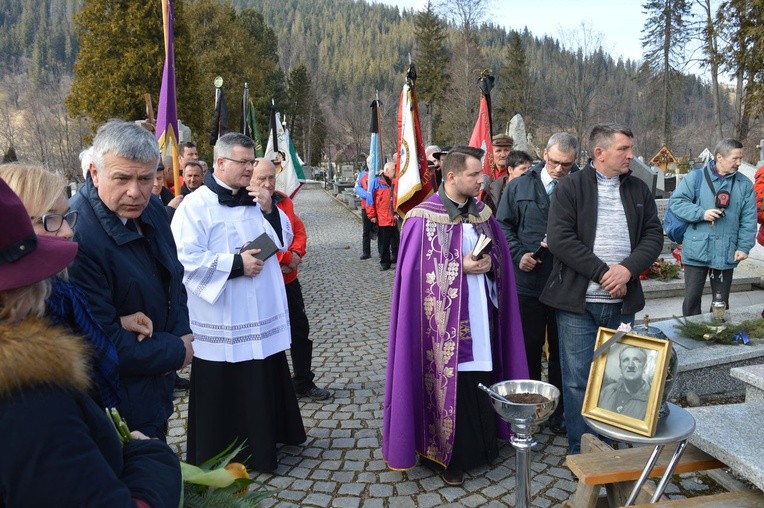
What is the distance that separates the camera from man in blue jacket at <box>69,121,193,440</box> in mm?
2352

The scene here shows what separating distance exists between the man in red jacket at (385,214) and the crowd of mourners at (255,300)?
517 cm

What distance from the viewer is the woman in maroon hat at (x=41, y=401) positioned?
1142 mm

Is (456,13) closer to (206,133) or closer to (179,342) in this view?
(206,133)

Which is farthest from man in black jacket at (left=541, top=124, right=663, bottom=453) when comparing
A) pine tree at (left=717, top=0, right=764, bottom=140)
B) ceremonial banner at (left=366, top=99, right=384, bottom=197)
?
pine tree at (left=717, top=0, right=764, bottom=140)

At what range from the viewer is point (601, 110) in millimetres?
39250

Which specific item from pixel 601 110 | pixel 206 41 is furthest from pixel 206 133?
pixel 601 110

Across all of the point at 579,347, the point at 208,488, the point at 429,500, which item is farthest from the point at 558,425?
the point at 208,488

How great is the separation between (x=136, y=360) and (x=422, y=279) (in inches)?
74.1

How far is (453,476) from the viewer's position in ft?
12.0

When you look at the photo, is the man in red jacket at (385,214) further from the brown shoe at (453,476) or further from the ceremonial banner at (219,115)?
the brown shoe at (453,476)

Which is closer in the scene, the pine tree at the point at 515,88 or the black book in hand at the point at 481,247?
the black book in hand at the point at 481,247

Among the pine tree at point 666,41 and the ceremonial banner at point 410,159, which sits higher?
the pine tree at point 666,41

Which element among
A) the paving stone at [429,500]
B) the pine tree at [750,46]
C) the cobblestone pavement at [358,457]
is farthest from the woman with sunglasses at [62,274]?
the pine tree at [750,46]

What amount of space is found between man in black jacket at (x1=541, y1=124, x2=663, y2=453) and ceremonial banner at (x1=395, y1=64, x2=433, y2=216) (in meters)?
3.13
